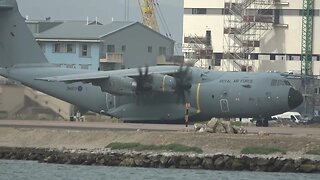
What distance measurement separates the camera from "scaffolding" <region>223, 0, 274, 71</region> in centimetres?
13650

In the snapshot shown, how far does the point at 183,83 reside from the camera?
231 ft

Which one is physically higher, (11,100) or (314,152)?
(11,100)

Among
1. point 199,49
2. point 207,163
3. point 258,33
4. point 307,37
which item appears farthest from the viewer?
point 199,49

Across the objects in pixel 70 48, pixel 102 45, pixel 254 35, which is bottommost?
pixel 70 48

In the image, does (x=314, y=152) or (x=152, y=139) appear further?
(x=152, y=139)

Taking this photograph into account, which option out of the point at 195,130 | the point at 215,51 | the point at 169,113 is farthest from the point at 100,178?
the point at 215,51

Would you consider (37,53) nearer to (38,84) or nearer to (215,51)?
(38,84)

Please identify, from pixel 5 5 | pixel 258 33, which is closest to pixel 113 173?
pixel 5 5

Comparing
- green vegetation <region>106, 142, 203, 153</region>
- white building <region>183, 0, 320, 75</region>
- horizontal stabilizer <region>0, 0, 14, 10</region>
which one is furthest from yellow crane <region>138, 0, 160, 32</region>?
green vegetation <region>106, 142, 203, 153</region>

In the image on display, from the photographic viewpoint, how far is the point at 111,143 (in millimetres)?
53562

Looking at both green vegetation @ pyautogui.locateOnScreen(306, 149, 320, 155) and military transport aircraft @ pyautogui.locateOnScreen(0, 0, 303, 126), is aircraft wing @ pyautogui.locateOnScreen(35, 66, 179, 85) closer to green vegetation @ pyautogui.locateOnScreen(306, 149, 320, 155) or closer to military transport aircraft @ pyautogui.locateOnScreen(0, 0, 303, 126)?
military transport aircraft @ pyautogui.locateOnScreen(0, 0, 303, 126)

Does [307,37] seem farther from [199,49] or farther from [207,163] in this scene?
[207,163]

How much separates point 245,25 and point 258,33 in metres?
2.22

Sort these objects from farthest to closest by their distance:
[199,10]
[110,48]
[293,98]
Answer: [199,10]
[110,48]
[293,98]
